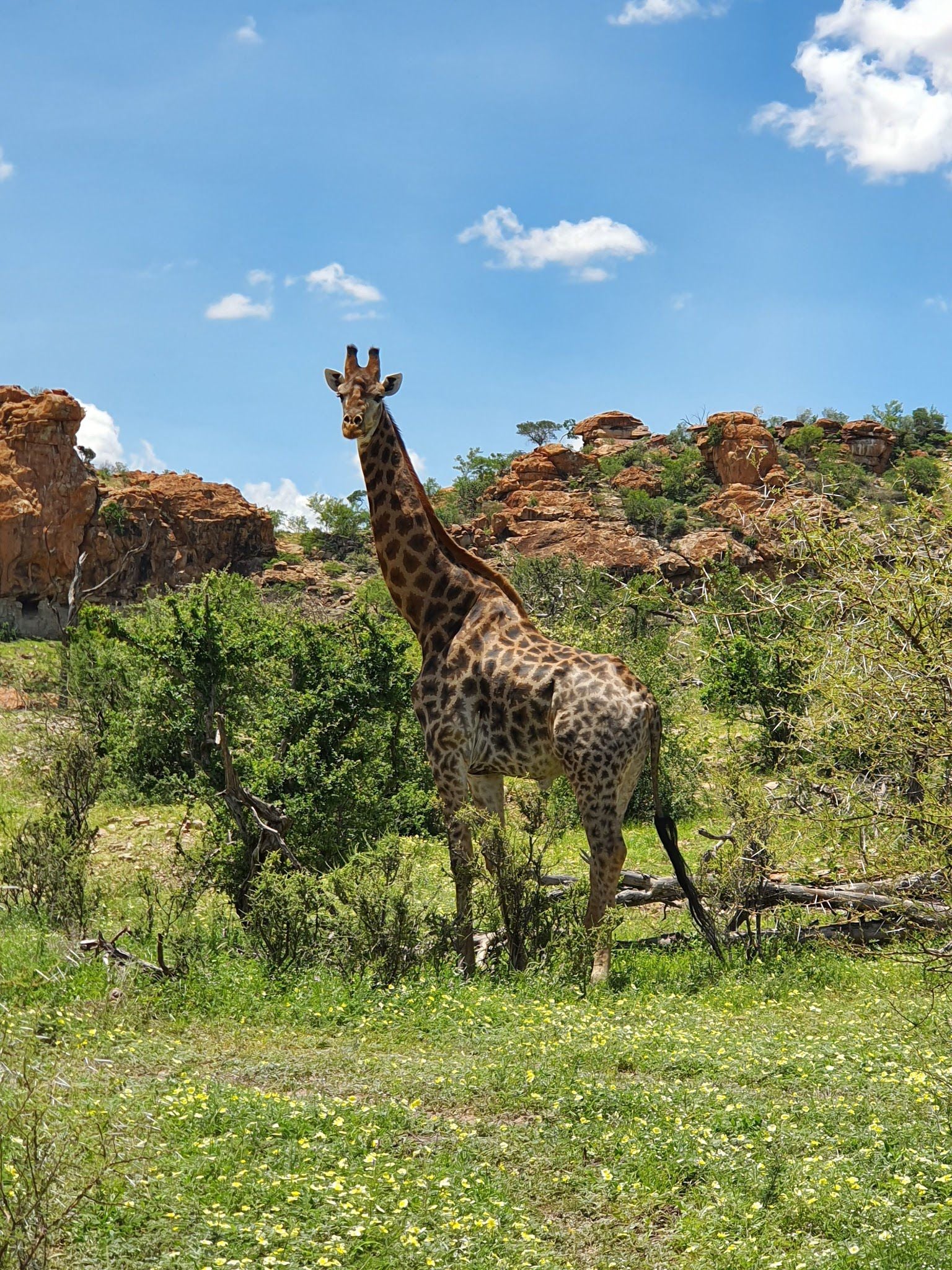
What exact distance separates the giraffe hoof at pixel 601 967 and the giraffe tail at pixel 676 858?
0.86 metres

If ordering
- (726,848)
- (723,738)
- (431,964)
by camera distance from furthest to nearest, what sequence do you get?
1. (723,738)
2. (726,848)
3. (431,964)

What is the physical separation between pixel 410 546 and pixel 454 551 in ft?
1.24

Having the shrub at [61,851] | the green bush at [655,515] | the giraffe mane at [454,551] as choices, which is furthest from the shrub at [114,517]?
the giraffe mane at [454,551]

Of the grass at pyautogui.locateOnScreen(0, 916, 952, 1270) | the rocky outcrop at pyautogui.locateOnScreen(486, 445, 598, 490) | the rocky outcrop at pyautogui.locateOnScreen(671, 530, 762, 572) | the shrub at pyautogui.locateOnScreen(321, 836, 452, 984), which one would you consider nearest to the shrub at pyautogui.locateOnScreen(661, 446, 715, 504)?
the rocky outcrop at pyautogui.locateOnScreen(486, 445, 598, 490)

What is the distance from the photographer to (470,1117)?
5.86m

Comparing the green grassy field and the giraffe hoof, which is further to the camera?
the giraffe hoof

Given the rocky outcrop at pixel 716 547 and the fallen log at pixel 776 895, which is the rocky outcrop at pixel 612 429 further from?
the fallen log at pixel 776 895

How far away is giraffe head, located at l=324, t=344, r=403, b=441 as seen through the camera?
8906 mm

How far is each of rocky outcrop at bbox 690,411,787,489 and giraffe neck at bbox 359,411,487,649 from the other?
57.1 meters

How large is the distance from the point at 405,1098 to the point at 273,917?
2.56 metres

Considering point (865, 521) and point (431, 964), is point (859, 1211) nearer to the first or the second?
point (865, 521)

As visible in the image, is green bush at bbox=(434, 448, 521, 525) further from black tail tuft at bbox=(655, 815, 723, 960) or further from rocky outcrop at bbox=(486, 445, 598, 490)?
black tail tuft at bbox=(655, 815, 723, 960)

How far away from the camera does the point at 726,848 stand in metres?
9.34

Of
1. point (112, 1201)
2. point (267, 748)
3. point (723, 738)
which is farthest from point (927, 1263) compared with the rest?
point (723, 738)
